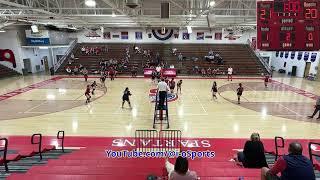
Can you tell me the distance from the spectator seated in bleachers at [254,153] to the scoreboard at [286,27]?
349cm

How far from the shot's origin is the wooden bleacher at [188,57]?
104ft

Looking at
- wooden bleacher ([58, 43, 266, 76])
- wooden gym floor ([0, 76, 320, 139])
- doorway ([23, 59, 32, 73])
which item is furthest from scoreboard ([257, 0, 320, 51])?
doorway ([23, 59, 32, 73])

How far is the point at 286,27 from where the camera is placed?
25.3 ft

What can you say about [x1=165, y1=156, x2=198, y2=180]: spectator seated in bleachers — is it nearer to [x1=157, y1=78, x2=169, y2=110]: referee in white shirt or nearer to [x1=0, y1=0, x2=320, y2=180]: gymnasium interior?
[x1=0, y1=0, x2=320, y2=180]: gymnasium interior

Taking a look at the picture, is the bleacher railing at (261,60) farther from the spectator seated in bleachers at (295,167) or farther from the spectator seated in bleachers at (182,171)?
the spectator seated in bleachers at (182,171)

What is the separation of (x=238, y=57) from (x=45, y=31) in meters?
24.6

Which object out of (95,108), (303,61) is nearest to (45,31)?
(95,108)

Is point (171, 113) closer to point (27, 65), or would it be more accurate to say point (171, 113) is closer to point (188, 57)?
point (188, 57)

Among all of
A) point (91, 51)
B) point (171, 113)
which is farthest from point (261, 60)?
point (171, 113)

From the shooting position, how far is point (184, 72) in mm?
31266

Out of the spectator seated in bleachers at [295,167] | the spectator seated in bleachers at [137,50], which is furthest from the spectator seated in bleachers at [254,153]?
the spectator seated in bleachers at [137,50]

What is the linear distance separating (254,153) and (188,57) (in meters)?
30.1

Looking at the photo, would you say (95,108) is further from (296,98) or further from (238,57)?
(238,57)

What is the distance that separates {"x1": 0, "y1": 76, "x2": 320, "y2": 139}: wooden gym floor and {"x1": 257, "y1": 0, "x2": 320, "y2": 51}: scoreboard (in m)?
4.45
